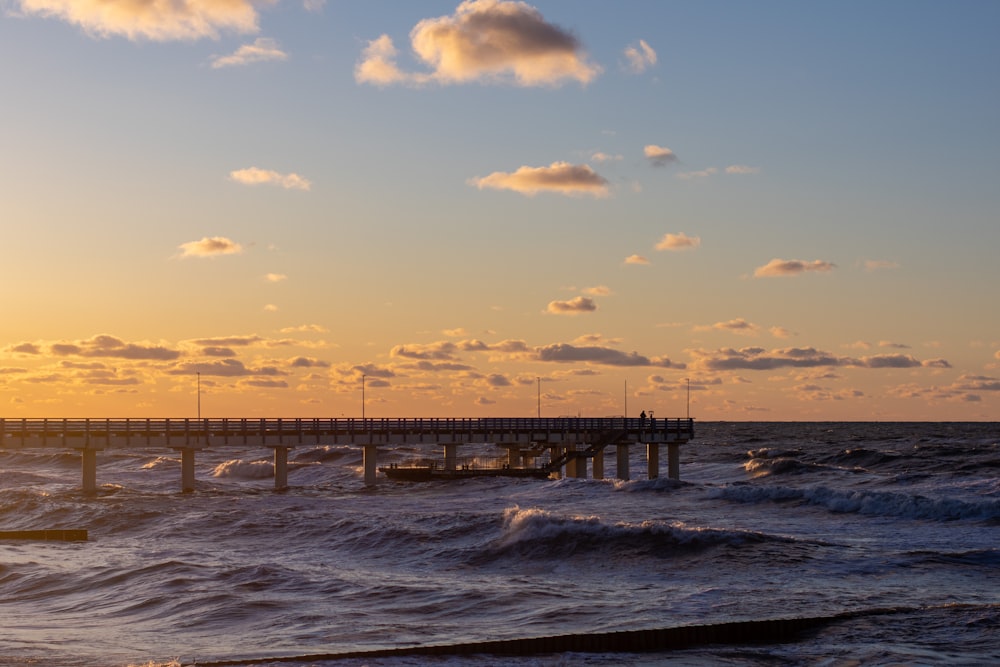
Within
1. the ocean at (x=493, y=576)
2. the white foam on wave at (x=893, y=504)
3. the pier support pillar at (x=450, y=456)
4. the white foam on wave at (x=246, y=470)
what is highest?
the pier support pillar at (x=450, y=456)

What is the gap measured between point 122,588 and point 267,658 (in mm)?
13464

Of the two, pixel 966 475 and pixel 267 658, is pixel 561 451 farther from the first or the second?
pixel 267 658

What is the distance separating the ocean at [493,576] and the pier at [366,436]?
4654mm

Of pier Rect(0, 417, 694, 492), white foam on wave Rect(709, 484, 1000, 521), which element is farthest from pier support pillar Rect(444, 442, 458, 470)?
white foam on wave Rect(709, 484, 1000, 521)

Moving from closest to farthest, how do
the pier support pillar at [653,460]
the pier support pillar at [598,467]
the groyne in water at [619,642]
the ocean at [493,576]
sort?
the groyne in water at [619,642] < the ocean at [493,576] < the pier support pillar at [598,467] < the pier support pillar at [653,460]

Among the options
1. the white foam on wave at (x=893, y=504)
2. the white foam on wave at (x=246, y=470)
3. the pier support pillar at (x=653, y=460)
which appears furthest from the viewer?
the white foam on wave at (x=246, y=470)

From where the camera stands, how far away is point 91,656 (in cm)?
2575

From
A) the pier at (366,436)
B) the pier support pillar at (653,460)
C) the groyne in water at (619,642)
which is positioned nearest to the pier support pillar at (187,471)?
the pier at (366,436)

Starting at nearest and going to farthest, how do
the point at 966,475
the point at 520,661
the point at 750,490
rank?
the point at 520,661 → the point at 750,490 → the point at 966,475

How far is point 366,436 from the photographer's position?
80562 mm

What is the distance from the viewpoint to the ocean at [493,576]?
2608cm

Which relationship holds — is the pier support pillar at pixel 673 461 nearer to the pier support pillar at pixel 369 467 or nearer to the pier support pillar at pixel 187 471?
the pier support pillar at pixel 369 467

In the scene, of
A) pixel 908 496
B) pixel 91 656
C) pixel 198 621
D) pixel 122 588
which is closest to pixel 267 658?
pixel 91 656

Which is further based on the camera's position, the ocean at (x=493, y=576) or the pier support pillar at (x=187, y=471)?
the pier support pillar at (x=187, y=471)
